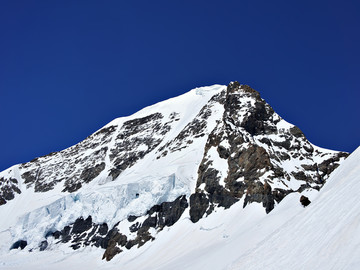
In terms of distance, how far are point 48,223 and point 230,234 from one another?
49.4m

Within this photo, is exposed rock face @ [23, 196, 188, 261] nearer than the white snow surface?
No

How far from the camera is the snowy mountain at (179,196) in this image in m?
58.7

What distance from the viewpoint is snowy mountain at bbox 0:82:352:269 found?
192ft

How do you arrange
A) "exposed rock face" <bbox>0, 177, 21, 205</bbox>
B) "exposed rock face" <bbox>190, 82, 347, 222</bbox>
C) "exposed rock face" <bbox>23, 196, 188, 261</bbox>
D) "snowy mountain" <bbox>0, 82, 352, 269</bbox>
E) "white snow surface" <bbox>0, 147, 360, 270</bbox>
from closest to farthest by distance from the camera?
"white snow surface" <bbox>0, 147, 360, 270</bbox> < "snowy mountain" <bbox>0, 82, 352, 269</bbox> < "exposed rock face" <bbox>190, 82, 347, 222</bbox> < "exposed rock face" <bbox>23, 196, 188, 261</bbox> < "exposed rock face" <bbox>0, 177, 21, 205</bbox>

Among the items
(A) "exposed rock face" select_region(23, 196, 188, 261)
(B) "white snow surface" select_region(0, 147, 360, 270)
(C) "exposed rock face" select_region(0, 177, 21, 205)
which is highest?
(C) "exposed rock face" select_region(0, 177, 21, 205)

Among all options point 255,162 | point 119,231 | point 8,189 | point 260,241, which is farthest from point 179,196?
point 8,189

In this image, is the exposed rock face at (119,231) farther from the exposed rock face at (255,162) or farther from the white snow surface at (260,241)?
the exposed rock face at (255,162)

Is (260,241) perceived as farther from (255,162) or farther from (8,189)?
(8,189)

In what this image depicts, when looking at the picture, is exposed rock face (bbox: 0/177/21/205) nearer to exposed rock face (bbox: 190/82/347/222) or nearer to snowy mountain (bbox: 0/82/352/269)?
snowy mountain (bbox: 0/82/352/269)

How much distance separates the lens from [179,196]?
75188mm

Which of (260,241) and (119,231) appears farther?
(119,231)

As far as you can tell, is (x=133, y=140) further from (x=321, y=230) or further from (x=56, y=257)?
(x=321, y=230)

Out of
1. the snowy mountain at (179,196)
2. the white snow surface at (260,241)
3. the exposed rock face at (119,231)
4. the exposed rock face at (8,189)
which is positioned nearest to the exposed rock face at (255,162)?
the snowy mountain at (179,196)

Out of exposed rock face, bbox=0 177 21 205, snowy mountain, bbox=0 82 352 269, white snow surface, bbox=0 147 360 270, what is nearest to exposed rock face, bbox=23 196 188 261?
snowy mountain, bbox=0 82 352 269
